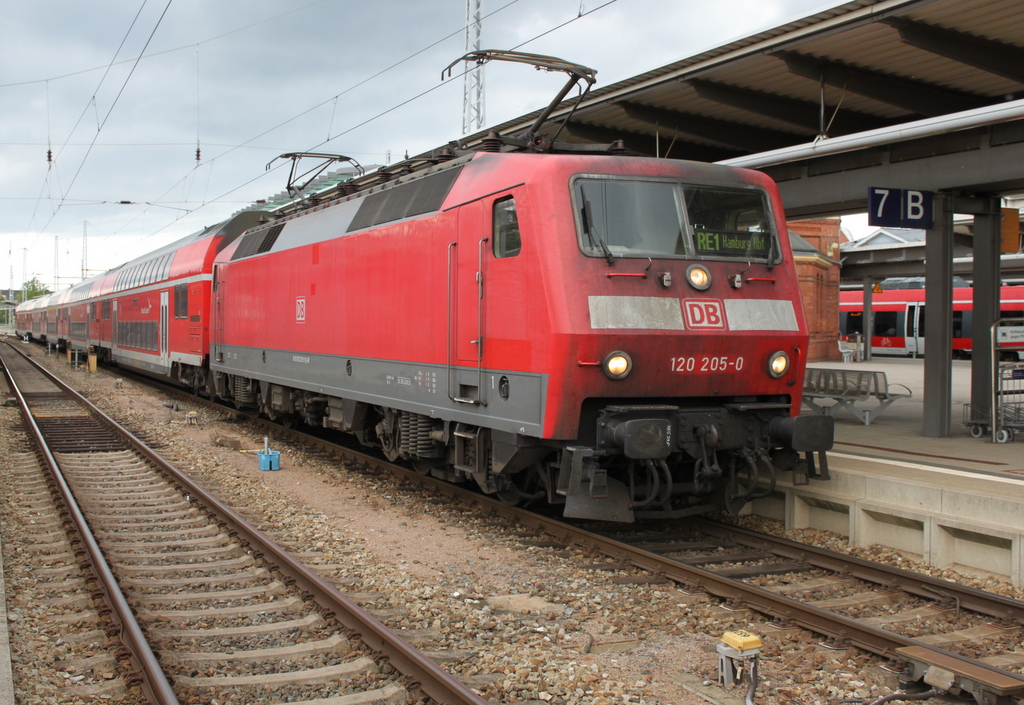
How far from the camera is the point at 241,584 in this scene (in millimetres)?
6355

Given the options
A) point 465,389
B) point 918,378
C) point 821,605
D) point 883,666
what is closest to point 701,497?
point 821,605

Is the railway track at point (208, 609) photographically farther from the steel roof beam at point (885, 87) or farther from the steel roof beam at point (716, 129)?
the steel roof beam at point (885, 87)

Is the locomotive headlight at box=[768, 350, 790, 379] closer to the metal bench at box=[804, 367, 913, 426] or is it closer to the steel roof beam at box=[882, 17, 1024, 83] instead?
the steel roof beam at box=[882, 17, 1024, 83]

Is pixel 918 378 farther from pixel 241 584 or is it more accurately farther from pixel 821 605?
pixel 241 584

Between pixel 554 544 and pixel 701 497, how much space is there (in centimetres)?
138

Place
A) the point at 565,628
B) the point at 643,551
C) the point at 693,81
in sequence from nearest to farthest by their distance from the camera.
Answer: the point at 565,628 < the point at 643,551 < the point at 693,81

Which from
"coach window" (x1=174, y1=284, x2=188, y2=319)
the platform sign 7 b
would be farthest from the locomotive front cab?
"coach window" (x1=174, y1=284, x2=188, y2=319)

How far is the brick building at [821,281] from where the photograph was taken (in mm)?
29328

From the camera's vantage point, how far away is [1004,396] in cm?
1135

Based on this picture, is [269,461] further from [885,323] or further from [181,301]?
[885,323]

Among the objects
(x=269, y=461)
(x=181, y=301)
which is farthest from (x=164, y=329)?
(x=269, y=461)

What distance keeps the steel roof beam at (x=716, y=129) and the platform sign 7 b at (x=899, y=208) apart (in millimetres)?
2864

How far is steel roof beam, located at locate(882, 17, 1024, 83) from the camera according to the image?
349 inches

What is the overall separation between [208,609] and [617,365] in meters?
3.42
